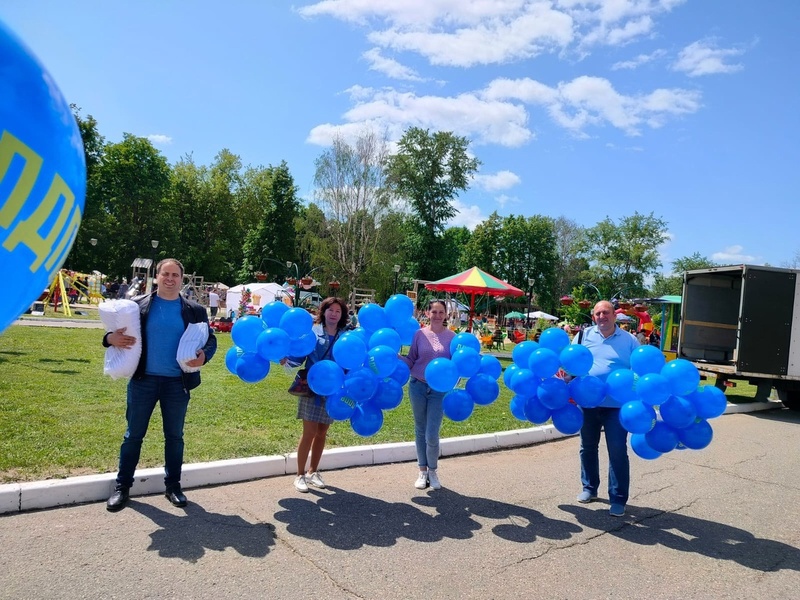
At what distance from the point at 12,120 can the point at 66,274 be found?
1157 inches

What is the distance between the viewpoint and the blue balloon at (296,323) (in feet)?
15.1

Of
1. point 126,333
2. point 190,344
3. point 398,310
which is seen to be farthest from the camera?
point 398,310

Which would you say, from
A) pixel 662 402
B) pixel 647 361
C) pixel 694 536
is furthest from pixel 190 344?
pixel 694 536

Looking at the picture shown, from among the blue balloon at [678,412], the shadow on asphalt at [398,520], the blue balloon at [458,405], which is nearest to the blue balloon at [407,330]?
the blue balloon at [458,405]

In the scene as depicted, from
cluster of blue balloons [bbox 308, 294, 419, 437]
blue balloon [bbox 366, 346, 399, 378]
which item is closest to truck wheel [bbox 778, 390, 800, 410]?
cluster of blue balloons [bbox 308, 294, 419, 437]

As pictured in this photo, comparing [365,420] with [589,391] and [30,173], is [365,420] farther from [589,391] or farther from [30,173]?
[30,173]

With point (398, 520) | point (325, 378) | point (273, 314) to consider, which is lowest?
point (398, 520)

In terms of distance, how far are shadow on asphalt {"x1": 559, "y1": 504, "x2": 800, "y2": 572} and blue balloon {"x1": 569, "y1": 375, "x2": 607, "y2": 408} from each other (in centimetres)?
96

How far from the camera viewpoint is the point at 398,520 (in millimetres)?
4508

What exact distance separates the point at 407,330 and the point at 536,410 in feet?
4.42

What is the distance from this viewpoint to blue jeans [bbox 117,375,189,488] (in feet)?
14.1

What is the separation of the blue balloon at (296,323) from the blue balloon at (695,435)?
317 cm

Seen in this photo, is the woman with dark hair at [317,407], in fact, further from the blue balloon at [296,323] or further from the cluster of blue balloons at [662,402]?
the cluster of blue balloons at [662,402]

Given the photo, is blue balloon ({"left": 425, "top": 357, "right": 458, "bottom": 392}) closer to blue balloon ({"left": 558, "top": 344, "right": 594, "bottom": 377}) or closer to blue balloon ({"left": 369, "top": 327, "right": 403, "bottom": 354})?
blue balloon ({"left": 369, "top": 327, "right": 403, "bottom": 354})
